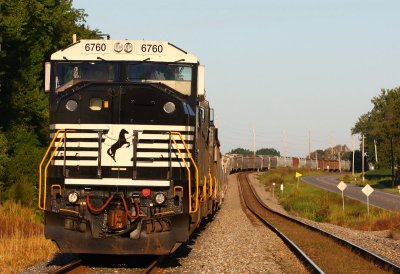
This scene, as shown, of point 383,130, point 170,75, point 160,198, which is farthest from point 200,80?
point 383,130

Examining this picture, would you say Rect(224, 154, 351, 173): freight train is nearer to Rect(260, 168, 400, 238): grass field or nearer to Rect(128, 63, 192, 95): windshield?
Rect(260, 168, 400, 238): grass field

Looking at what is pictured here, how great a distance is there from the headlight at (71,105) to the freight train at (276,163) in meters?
53.2

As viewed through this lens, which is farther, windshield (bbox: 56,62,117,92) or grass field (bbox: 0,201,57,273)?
grass field (bbox: 0,201,57,273)

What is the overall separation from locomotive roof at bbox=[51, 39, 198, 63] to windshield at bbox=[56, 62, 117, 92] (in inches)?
4.8

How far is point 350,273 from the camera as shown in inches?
511

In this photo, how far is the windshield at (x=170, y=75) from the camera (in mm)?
12898

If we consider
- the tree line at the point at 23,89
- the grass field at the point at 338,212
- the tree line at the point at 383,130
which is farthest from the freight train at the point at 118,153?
the tree line at the point at 383,130

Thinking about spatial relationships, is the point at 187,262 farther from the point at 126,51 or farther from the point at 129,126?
the point at 126,51

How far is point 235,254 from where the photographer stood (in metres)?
15.5

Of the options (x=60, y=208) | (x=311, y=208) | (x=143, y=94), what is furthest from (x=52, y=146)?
(x=311, y=208)

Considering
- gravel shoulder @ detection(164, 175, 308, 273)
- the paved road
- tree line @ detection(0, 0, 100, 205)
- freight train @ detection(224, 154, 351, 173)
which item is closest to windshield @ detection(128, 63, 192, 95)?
gravel shoulder @ detection(164, 175, 308, 273)

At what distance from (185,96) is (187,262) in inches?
143

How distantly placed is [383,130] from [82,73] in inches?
3035

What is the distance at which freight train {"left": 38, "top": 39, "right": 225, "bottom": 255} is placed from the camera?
39.3ft
